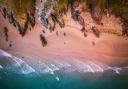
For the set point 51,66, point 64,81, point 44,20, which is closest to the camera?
point 64,81

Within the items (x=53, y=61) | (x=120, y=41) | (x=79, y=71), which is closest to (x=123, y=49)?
(x=120, y=41)

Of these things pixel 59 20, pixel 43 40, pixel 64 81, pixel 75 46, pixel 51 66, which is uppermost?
pixel 59 20

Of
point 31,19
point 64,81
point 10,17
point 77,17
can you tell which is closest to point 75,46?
point 77,17

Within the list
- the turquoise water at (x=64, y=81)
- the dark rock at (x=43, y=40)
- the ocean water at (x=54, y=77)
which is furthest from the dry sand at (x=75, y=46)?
the turquoise water at (x=64, y=81)

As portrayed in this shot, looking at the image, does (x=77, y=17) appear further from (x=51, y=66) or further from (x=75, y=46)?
(x=51, y=66)

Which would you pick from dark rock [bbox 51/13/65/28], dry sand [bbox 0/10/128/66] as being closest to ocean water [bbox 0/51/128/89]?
dry sand [bbox 0/10/128/66]

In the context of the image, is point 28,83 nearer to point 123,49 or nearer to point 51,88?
point 51,88

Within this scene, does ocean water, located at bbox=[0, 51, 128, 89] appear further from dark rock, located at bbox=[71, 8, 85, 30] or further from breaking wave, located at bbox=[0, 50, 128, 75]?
dark rock, located at bbox=[71, 8, 85, 30]

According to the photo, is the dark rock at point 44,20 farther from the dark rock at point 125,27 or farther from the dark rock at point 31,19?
the dark rock at point 125,27
